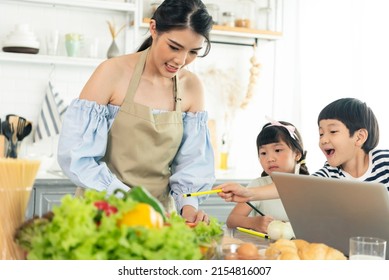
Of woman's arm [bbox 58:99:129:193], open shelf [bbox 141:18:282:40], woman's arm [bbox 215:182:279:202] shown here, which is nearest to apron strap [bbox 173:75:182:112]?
woman's arm [bbox 58:99:129:193]

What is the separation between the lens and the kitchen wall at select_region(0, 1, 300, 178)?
14.5 feet

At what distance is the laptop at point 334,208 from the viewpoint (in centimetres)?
157

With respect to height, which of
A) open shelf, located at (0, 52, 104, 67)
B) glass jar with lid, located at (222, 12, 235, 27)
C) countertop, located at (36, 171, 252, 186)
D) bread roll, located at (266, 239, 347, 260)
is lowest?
countertop, located at (36, 171, 252, 186)

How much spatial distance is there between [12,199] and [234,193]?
1.01m

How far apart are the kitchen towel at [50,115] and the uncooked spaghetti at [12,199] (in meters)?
3.20

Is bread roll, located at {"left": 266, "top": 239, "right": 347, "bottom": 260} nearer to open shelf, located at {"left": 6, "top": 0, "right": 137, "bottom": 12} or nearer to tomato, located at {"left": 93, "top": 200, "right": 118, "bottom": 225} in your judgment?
tomato, located at {"left": 93, "top": 200, "right": 118, "bottom": 225}

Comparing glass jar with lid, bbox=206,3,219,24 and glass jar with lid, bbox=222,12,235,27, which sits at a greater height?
glass jar with lid, bbox=206,3,219,24

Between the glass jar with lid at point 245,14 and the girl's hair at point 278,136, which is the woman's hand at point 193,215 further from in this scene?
the glass jar with lid at point 245,14

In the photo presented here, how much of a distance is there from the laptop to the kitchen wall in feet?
8.83

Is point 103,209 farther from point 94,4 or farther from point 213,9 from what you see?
point 213,9

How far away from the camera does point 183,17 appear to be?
7.16 ft

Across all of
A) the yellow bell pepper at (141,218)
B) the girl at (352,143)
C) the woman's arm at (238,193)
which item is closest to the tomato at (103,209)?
the yellow bell pepper at (141,218)
